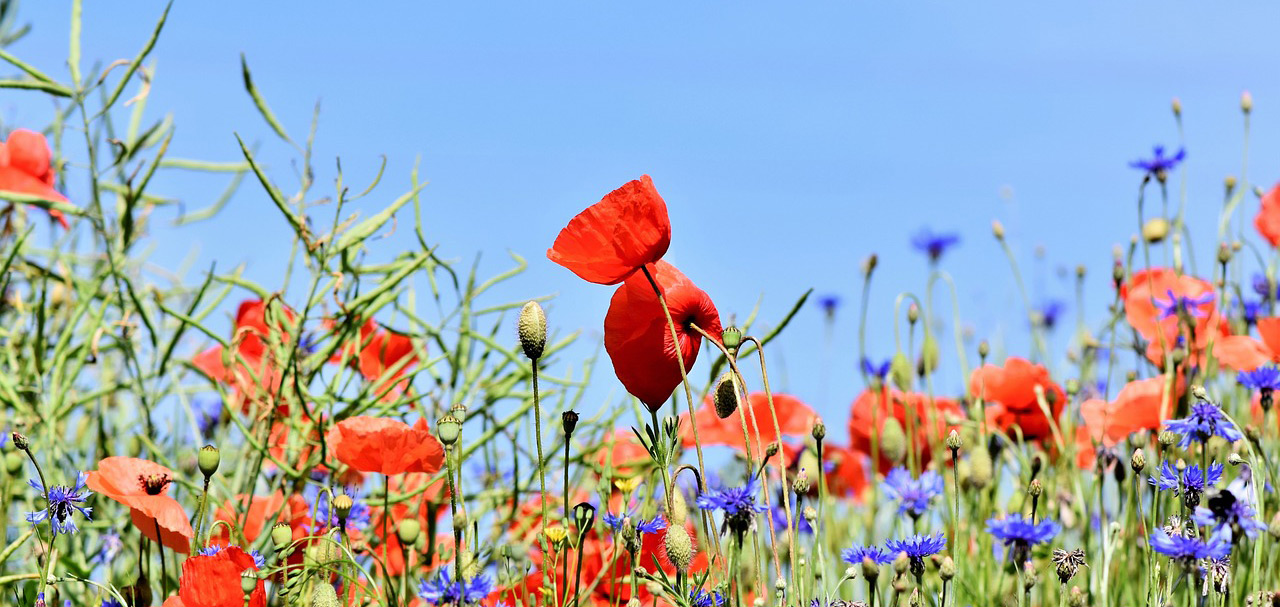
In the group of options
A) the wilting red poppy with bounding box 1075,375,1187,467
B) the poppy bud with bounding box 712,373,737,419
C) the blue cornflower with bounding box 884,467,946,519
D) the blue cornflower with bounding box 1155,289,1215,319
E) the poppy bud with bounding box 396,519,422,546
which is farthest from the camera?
the blue cornflower with bounding box 1155,289,1215,319

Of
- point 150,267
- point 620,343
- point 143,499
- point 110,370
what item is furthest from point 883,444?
point 110,370

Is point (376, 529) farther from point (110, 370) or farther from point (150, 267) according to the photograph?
point (110, 370)

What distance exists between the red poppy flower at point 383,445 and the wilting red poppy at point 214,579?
13cm

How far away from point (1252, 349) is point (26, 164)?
5.42 feet

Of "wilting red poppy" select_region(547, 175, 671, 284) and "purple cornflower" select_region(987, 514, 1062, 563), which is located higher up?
"wilting red poppy" select_region(547, 175, 671, 284)

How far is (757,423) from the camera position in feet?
5.22

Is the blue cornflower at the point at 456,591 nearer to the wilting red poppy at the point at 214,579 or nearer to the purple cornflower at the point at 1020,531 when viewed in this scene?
the wilting red poppy at the point at 214,579

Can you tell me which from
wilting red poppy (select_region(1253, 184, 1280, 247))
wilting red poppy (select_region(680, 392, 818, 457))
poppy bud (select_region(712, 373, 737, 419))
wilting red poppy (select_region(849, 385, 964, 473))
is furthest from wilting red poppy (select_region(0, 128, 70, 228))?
wilting red poppy (select_region(1253, 184, 1280, 247))

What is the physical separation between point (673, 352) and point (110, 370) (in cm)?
166

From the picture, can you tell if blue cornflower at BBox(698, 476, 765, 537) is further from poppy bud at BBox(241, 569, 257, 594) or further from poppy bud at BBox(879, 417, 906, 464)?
poppy bud at BBox(879, 417, 906, 464)

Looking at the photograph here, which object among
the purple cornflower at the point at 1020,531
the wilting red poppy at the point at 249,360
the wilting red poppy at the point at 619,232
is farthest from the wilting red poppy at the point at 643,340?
the wilting red poppy at the point at 249,360

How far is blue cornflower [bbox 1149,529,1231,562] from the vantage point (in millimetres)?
911

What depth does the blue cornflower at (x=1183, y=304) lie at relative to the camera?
1.77m

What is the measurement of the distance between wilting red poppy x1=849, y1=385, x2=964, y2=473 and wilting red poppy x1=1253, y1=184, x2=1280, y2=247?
645 mm
